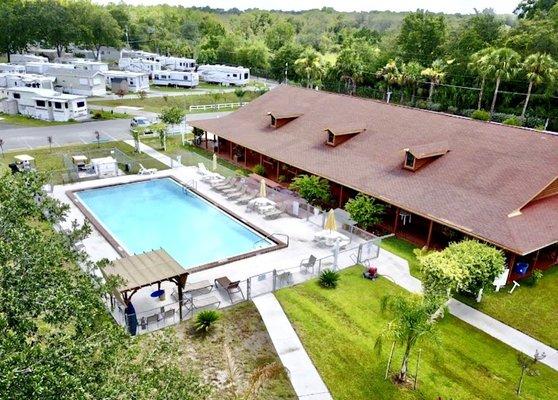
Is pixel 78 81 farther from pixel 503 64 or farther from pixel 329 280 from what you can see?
pixel 329 280

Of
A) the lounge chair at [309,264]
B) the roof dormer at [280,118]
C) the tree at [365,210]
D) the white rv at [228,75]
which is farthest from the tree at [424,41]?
the lounge chair at [309,264]

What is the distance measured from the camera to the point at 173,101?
66.4m

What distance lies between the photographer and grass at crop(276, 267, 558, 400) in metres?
14.0

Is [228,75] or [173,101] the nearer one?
[173,101]

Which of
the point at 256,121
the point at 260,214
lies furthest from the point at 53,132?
the point at 260,214

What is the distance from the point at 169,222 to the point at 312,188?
9146mm

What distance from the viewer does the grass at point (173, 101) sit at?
62531 mm

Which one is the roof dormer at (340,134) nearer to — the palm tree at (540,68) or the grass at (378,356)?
the grass at (378,356)

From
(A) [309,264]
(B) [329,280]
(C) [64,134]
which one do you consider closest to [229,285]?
(A) [309,264]

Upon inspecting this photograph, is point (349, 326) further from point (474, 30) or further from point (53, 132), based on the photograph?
point (474, 30)

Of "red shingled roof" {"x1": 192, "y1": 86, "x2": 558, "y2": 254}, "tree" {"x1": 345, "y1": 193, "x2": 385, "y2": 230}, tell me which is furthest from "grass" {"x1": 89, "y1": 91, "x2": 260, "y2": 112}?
"tree" {"x1": 345, "y1": 193, "x2": 385, "y2": 230}

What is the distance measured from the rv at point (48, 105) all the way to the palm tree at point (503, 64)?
4747 centimetres

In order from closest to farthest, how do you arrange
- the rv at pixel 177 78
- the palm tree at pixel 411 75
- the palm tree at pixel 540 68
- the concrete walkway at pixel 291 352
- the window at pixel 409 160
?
1. the concrete walkway at pixel 291 352
2. the window at pixel 409 160
3. the palm tree at pixel 540 68
4. the palm tree at pixel 411 75
5. the rv at pixel 177 78

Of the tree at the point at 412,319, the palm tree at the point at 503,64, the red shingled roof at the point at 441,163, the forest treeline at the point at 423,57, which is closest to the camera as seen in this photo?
the tree at the point at 412,319
